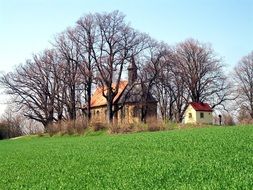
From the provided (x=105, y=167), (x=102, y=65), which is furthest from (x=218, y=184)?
(x=102, y=65)

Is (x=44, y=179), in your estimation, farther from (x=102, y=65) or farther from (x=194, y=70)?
(x=194, y=70)

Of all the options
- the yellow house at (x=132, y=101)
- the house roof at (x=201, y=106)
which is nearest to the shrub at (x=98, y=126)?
the yellow house at (x=132, y=101)

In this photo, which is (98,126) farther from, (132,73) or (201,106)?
(201,106)

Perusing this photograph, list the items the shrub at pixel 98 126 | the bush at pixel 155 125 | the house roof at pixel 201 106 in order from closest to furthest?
1. the bush at pixel 155 125
2. the shrub at pixel 98 126
3. the house roof at pixel 201 106

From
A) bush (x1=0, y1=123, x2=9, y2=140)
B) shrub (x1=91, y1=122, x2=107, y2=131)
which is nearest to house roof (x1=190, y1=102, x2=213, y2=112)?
shrub (x1=91, y1=122, x2=107, y2=131)

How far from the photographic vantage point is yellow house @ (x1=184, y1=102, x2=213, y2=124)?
244ft

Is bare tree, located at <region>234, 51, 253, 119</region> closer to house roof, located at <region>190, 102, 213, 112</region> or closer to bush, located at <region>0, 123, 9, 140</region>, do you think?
house roof, located at <region>190, 102, 213, 112</region>

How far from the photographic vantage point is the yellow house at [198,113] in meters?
74.5

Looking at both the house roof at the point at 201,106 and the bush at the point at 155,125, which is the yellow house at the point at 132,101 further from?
the bush at the point at 155,125

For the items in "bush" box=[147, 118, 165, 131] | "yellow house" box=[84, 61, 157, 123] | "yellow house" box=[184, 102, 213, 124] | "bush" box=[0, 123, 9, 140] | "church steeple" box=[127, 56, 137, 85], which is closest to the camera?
"bush" box=[147, 118, 165, 131]

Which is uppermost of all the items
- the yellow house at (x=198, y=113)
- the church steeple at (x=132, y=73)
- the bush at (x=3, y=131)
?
the church steeple at (x=132, y=73)

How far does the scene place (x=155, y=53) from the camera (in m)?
67.8

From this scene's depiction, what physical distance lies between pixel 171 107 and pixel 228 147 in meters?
60.9

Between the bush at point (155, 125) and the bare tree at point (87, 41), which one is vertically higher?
the bare tree at point (87, 41)
